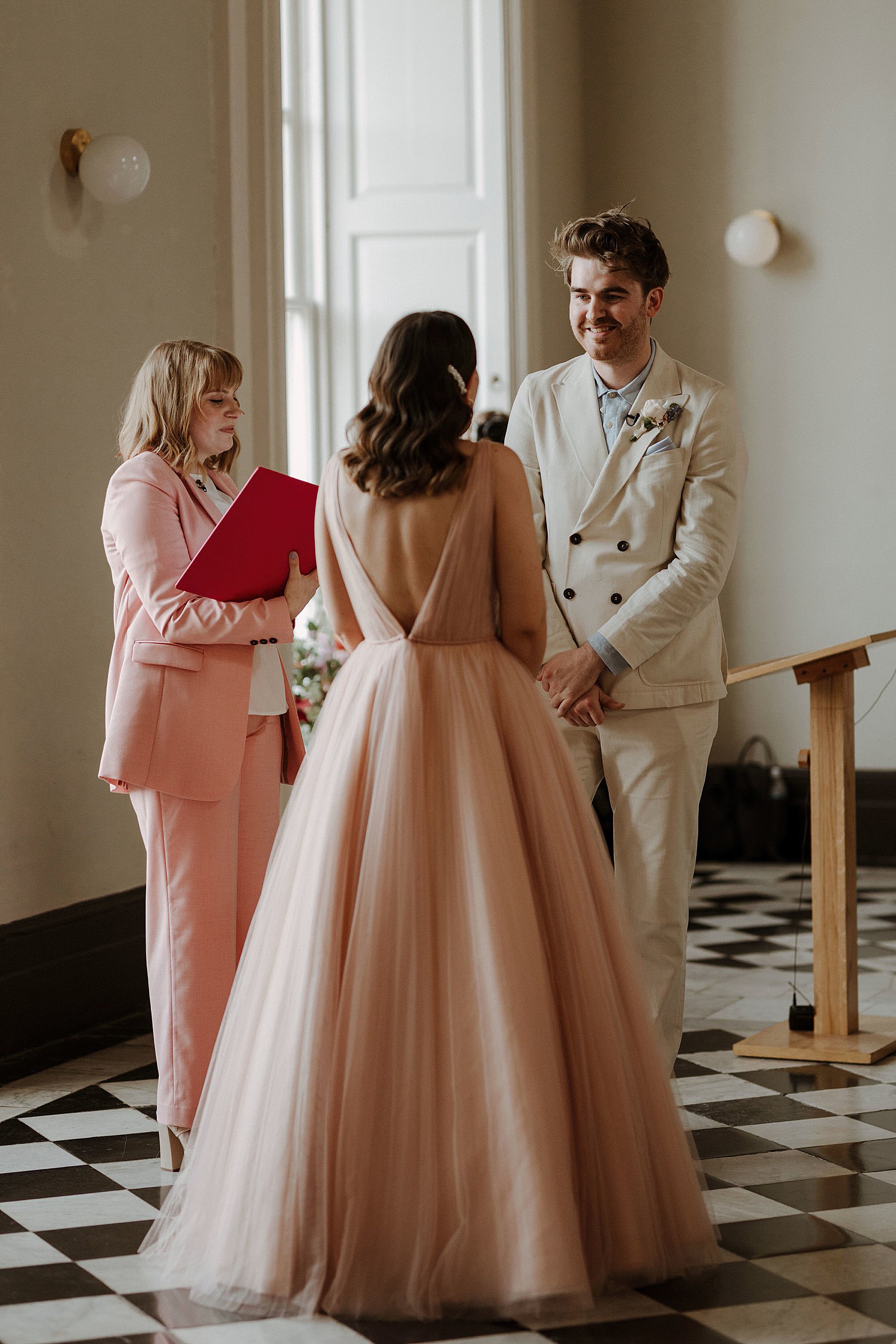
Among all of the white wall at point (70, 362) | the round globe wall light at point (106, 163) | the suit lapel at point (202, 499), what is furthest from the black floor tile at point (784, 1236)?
the round globe wall light at point (106, 163)

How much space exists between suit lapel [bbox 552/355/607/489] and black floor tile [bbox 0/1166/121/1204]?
166cm

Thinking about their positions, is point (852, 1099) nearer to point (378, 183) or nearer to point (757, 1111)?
point (757, 1111)

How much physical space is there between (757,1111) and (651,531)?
1.27 meters

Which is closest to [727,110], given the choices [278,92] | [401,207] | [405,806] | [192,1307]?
[401,207]

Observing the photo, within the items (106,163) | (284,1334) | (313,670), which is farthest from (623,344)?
(313,670)

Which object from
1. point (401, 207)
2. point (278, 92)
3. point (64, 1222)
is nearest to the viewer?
point (64, 1222)

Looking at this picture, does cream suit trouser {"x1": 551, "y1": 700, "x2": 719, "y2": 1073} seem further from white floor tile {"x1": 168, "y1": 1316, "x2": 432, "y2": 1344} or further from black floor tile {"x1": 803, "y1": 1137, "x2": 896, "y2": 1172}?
white floor tile {"x1": 168, "y1": 1316, "x2": 432, "y2": 1344}

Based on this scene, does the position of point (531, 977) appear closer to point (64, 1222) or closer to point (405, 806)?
point (405, 806)

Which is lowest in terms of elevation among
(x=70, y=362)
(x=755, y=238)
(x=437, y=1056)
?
(x=437, y=1056)

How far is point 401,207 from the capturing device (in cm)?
589

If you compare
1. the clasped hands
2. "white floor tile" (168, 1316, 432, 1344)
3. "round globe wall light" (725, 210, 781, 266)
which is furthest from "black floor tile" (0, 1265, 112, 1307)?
"round globe wall light" (725, 210, 781, 266)

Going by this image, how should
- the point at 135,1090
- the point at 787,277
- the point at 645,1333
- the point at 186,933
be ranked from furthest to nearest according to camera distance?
the point at 787,277, the point at 135,1090, the point at 186,933, the point at 645,1333

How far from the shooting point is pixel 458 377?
230cm

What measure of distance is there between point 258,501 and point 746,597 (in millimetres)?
4310
